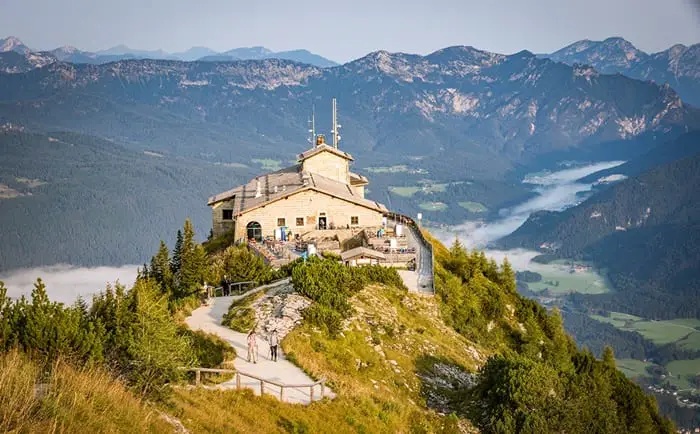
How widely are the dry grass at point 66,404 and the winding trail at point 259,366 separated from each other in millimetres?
6104

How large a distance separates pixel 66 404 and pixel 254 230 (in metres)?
39.4

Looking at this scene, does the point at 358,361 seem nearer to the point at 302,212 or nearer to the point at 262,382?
the point at 262,382

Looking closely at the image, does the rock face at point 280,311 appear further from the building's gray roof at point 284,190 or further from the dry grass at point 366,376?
the building's gray roof at point 284,190

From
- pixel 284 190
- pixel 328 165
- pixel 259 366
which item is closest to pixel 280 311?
pixel 259 366

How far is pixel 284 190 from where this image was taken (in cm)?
5488

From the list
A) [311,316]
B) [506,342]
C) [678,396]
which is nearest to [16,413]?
[311,316]

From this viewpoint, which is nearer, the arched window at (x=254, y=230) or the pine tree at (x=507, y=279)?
the pine tree at (x=507, y=279)

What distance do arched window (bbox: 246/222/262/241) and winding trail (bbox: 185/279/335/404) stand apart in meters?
19.7

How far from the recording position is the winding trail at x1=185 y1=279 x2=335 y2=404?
74.7 ft

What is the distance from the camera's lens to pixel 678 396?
614ft

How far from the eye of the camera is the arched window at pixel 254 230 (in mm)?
53656

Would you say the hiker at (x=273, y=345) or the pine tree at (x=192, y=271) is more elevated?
the pine tree at (x=192, y=271)

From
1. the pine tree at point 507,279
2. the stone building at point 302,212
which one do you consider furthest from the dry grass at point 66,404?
the stone building at point 302,212

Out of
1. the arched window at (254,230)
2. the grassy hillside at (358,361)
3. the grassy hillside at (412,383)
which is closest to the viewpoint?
the grassy hillside at (358,361)
